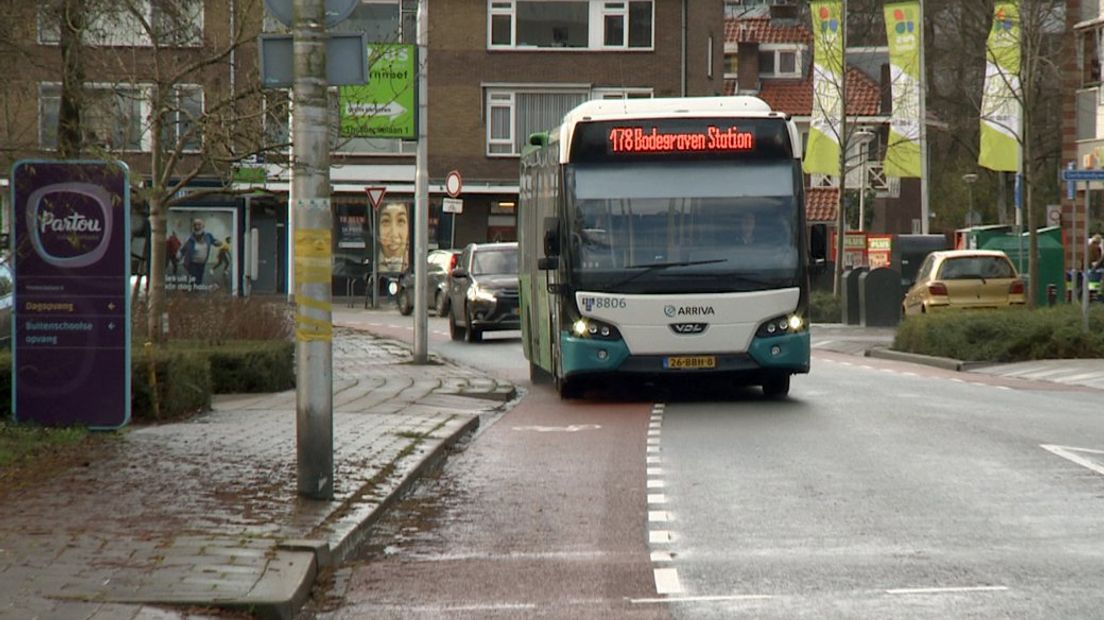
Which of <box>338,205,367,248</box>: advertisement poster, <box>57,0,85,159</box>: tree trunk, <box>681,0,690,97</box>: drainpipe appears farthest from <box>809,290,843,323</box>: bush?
<box>57,0,85,159</box>: tree trunk

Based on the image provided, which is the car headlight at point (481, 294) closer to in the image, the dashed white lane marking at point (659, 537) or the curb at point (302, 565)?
the curb at point (302, 565)

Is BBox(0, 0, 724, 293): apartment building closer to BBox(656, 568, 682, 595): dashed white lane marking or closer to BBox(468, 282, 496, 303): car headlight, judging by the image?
BBox(468, 282, 496, 303): car headlight

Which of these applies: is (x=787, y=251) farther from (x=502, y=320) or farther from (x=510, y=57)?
(x=510, y=57)

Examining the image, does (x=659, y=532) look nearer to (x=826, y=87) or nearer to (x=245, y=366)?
(x=245, y=366)

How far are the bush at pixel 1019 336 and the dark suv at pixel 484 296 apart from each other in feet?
27.5

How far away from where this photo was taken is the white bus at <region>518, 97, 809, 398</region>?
20.0 meters

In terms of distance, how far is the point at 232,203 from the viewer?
57.4 meters

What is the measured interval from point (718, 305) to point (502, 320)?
1484cm

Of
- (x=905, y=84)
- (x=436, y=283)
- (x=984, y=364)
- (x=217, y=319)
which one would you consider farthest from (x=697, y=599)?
(x=905, y=84)

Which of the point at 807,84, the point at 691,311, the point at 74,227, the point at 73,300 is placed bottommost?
the point at 691,311

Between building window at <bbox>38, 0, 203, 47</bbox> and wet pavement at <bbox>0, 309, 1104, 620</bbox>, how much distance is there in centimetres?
299

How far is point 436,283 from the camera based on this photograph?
1759 inches

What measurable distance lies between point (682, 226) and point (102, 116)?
6.45 metres

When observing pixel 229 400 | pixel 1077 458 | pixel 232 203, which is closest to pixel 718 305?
pixel 229 400
